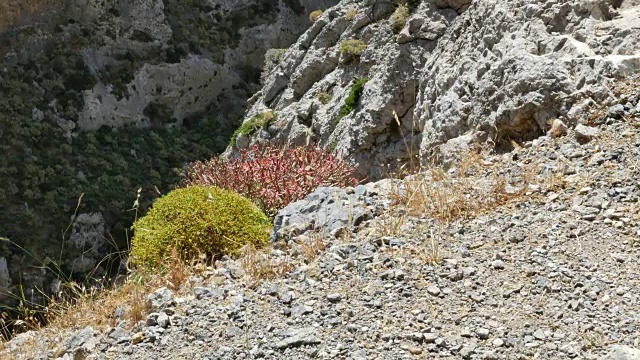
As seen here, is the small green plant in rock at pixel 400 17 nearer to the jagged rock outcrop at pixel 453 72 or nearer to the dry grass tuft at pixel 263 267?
the jagged rock outcrop at pixel 453 72

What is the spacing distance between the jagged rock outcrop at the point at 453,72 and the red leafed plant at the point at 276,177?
1.48 meters

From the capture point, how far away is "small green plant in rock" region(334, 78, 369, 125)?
46.4ft

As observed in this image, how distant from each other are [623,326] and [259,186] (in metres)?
5.81

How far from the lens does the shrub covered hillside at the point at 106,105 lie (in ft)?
60.1

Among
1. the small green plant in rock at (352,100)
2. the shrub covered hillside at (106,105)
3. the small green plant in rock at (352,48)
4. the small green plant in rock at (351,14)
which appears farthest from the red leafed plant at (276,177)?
the shrub covered hillside at (106,105)

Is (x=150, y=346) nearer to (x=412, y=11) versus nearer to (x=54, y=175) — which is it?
(x=412, y=11)

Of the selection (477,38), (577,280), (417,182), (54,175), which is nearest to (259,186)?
(417,182)

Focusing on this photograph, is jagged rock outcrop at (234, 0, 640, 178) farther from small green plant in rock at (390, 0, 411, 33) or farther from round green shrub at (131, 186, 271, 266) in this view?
round green shrub at (131, 186, 271, 266)

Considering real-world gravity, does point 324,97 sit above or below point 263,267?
below

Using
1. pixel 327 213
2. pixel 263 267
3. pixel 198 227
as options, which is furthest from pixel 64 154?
pixel 263 267

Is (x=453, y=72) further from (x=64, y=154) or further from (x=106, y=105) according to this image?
(x=106, y=105)

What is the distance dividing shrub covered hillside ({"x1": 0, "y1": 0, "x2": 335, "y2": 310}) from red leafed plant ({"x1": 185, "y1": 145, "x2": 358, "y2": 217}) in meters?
7.67

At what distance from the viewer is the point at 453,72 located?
30.2 feet

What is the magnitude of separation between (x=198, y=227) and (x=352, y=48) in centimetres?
939
